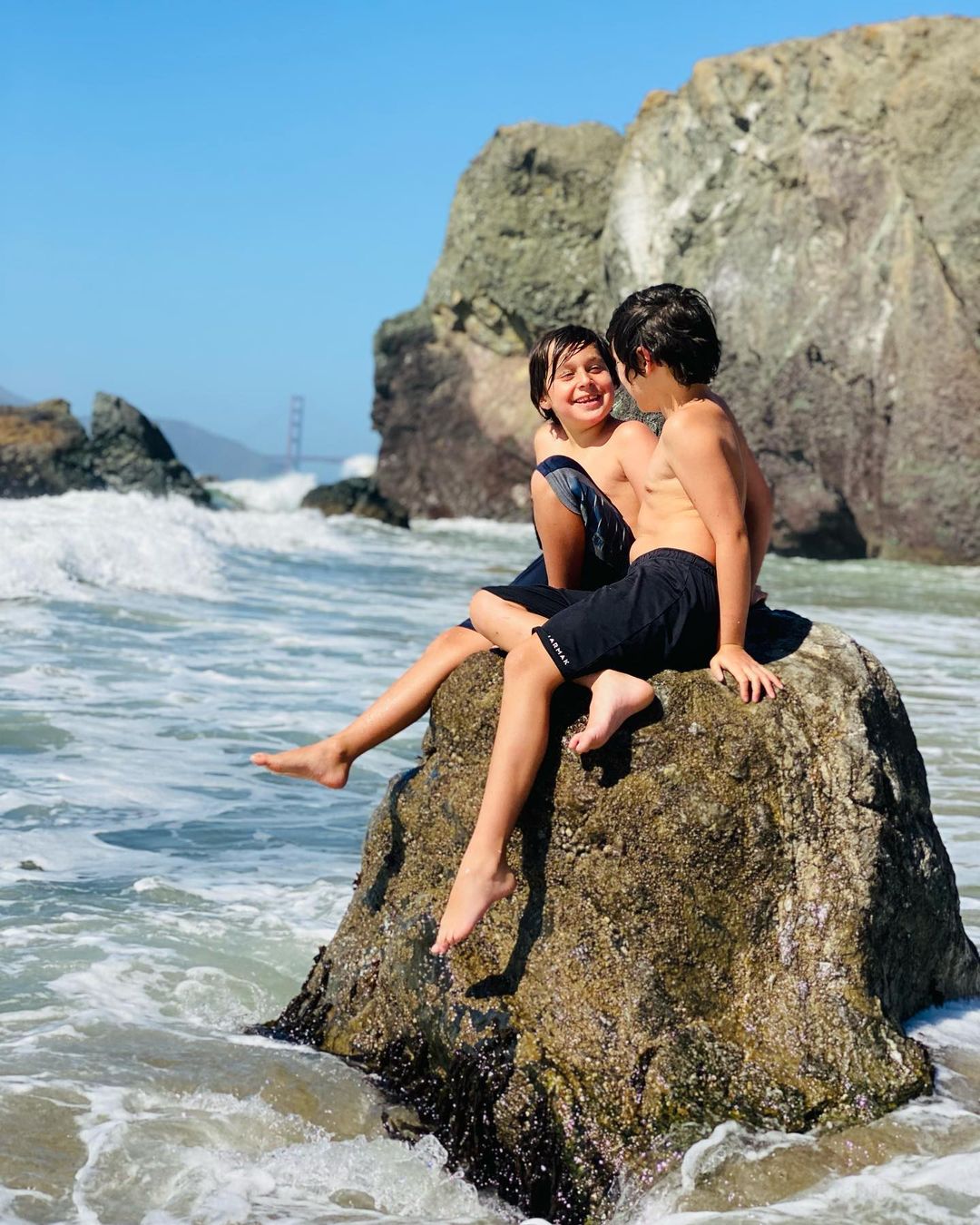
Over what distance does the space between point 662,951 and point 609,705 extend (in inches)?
20.4

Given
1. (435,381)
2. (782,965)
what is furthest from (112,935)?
(435,381)

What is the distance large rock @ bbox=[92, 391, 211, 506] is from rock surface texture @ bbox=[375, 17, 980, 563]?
28.7 feet

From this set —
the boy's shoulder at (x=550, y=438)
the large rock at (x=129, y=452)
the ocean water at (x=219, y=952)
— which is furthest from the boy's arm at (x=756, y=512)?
the large rock at (x=129, y=452)

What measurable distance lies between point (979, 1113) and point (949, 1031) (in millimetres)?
399

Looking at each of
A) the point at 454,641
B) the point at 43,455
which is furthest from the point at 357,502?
the point at 454,641

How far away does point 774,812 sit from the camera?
121 inches

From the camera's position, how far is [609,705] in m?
2.99

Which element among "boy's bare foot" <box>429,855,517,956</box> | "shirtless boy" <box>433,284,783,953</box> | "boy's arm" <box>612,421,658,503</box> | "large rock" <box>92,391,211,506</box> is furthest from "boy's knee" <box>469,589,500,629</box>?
"large rock" <box>92,391,211,506</box>

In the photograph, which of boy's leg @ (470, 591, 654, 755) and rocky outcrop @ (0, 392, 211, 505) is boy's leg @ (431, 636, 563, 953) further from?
rocky outcrop @ (0, 392, 211, 505)

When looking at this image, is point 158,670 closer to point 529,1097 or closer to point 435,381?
point 529,1097

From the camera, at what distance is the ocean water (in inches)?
106

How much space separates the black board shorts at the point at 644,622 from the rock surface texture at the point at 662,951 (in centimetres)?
9

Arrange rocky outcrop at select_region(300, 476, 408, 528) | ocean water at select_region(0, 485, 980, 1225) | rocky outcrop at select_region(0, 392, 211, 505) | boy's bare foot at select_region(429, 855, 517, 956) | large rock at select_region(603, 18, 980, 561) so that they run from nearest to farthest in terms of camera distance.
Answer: ocean water at select_region(0, 485, 980, 1225) → boy's bare foot at select_region(429, 855, 517, 956) → large rock at select_region(603, 18, 980, 561) → rocky outcrop at select_region(0, 392, 211, 505) → rocky outcrop at select_region(300, 476, 408, 528)

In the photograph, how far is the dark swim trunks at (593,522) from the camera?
358 centimetres
